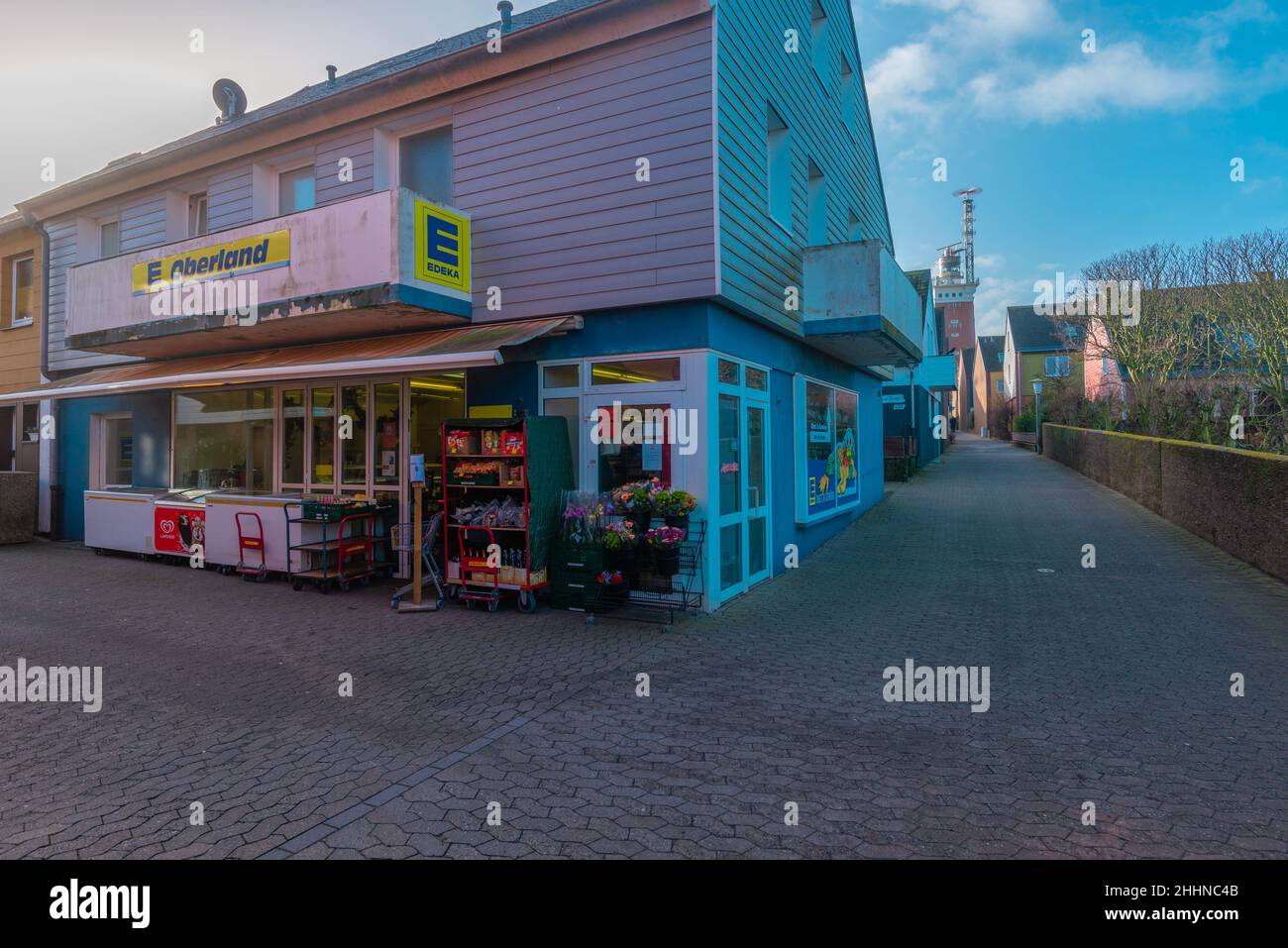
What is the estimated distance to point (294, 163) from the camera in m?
11.4

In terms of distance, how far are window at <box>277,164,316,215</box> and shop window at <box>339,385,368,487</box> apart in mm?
3082

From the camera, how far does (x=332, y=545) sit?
9359mm

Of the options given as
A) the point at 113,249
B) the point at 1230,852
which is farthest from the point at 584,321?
the point at 113,249

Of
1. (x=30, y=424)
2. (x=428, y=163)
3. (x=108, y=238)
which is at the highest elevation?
(x=108, y=238)

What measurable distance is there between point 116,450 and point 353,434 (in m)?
7.11

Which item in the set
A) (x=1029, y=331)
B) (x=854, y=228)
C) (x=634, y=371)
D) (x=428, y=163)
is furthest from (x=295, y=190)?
(x=1029, y=331)

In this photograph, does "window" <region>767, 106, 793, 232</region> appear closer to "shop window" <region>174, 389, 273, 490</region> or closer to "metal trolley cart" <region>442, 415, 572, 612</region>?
"metal trolley cart" <region>442, 415, 572, 612</region>

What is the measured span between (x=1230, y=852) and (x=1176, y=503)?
12.9 metres

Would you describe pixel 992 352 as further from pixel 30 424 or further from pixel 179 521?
pixel 179 521

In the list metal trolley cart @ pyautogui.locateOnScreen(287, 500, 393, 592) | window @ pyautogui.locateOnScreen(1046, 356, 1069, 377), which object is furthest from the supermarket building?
window @ pyautogui.locateOnScreen(1046, 356, 1069, 377)

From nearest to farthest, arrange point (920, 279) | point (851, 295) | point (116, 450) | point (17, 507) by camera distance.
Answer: point (851, 295) → point (17, 507) → point (116, 450) → point (920, 279)

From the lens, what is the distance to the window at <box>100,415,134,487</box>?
47.0ft
